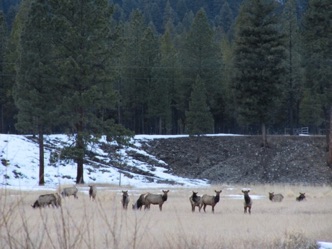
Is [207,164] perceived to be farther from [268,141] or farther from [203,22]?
[203,22]

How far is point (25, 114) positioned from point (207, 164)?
1768 centimetres

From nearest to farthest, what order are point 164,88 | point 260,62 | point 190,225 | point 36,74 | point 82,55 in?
point 190,225, point 82,55, point 36,74, point 260,62, point 164,88

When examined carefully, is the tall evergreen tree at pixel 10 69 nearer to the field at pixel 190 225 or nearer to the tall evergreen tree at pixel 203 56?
the tall evergreen tree at pixel 203 56

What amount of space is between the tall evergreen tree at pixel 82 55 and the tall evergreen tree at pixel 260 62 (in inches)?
624

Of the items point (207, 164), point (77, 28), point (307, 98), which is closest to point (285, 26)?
point (307, 98)

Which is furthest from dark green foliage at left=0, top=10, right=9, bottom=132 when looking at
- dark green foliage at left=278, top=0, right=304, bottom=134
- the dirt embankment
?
dark green foliage at left=278, top=0, right=304, bottom=134

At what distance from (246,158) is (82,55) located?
61.9 feet

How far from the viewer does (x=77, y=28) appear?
34.1 m

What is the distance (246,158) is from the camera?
157 feet

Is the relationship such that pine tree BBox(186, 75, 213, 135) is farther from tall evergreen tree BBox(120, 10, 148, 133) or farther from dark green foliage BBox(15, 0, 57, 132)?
dark green foliage BBox(15, 0, 57, 132)

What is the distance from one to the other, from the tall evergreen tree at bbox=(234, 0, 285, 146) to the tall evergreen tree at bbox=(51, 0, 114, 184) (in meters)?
15.8

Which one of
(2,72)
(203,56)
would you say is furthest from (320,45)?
(2,72)

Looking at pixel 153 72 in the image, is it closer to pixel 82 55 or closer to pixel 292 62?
pixel 292 62

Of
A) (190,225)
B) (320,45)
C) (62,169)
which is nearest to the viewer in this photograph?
(190,225)
